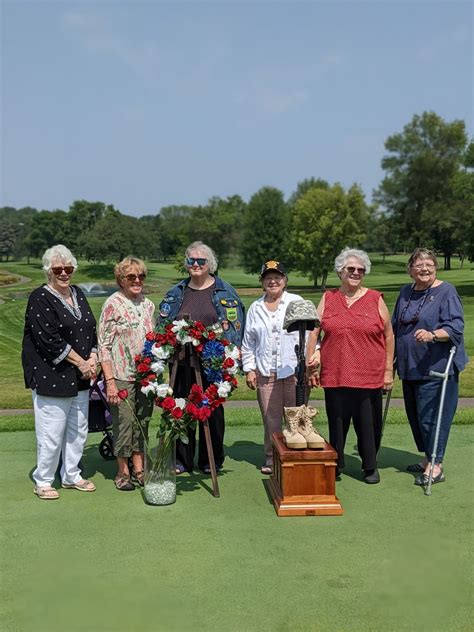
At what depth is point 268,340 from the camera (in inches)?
222

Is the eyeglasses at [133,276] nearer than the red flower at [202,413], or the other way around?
the red flower at [202,413]

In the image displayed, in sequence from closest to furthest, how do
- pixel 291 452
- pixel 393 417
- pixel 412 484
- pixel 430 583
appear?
pixel 430 583 < pixel 291 452 < pixel 412 484 < pixel 393 417

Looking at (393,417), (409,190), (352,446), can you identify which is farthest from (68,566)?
(409,190)

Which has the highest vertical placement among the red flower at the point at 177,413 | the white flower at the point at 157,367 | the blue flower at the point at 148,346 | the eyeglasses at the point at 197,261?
the eyeglasses at the point at 197,261

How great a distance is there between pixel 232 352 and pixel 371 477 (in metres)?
1.60

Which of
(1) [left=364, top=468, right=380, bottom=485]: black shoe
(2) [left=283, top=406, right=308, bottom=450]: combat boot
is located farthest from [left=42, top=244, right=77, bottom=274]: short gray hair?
(1) [left=364, top=468, right=380, bottom=485]: black shoe

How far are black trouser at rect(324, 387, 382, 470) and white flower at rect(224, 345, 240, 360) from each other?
83cm

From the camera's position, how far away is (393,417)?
7.92 meters

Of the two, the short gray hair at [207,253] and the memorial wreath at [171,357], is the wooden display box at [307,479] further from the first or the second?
the short gray hair at [207,253]

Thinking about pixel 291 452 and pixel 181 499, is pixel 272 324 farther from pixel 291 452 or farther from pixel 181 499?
pixel 181 499

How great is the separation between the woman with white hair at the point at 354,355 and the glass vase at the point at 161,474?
4.47 feet

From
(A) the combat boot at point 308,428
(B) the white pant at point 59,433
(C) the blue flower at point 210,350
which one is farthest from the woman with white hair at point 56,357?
(A) the combat boot at point 308,428

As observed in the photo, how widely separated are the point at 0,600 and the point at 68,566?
0.49 meters

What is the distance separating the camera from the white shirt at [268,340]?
5.64 metres
